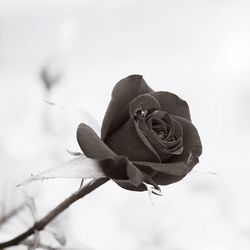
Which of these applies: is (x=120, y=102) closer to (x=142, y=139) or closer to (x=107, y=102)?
(x=142, y=139)

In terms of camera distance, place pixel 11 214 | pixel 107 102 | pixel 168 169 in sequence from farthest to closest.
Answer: pixel 107 102 → pixel 11 214 → pixel 168 169

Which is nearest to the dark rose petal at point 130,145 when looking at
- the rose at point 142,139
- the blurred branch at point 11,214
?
the rose at point 142,139

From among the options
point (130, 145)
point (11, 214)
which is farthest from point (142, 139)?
point (11, 214)

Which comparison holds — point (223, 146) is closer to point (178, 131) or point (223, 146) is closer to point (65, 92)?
point (65, 92)

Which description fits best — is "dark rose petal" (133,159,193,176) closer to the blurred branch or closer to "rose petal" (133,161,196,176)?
"rose petal" (133,161,196,176)

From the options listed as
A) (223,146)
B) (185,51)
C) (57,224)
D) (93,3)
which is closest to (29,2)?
(93,3)

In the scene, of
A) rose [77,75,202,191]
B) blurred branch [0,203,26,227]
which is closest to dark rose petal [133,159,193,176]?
rose [77,75,202,191]

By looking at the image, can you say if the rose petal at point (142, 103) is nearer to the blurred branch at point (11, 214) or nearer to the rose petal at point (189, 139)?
the rose petal at point (189, 139)
